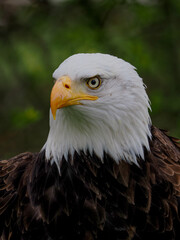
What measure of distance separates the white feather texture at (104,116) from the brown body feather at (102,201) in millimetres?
99

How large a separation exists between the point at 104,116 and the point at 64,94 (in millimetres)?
364

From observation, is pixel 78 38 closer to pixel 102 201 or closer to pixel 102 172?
pixel 102 172

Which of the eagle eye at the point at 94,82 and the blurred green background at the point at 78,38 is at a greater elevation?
the blurred green background at the point at 78,38

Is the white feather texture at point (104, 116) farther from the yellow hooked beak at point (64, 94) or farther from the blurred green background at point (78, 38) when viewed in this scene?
the blurred green background at point (78, 38)

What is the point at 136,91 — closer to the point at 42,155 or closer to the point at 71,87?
the point at 71,87

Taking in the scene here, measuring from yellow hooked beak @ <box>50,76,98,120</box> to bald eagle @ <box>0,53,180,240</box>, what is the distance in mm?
12

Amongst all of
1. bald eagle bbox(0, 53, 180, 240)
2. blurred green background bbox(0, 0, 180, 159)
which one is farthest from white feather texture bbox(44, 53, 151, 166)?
blurred green background bbox(0, 0, 180, 159)

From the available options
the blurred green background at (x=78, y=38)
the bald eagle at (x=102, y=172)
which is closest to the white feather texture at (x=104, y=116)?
the bald eagle at (x=102, y=172)

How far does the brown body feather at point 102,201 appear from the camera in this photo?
11.3 ft

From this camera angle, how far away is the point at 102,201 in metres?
3.45

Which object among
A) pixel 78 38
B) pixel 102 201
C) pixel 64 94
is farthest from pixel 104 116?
pixel 78 38

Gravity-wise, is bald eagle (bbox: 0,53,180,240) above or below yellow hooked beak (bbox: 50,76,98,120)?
below

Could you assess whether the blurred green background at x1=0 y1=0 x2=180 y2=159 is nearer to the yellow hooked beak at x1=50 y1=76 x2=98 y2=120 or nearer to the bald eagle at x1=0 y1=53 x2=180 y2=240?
the bald eagle at x1=0 y1=53 x2=180 y2=240

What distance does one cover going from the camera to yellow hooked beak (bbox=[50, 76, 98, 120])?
307cm
